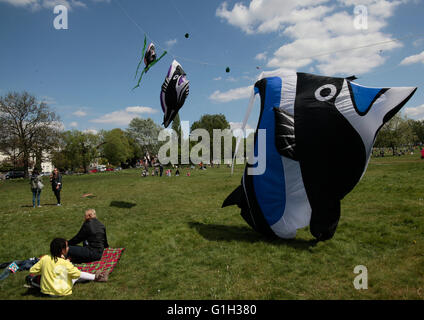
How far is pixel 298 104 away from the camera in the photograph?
7.23 meters

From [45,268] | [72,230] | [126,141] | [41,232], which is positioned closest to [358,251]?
[45,268]

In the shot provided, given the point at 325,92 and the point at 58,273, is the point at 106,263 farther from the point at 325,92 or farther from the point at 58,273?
the point at 325,92

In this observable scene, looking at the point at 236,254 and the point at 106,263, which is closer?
the point at 106,263

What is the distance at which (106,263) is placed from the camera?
6602 mm

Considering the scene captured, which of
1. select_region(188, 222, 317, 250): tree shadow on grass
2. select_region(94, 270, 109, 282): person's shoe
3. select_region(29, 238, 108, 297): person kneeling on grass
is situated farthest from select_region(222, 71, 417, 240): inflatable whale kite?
select_region(29, 238, 108, 297): person kneeling on grass

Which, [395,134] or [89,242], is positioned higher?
[395,134]

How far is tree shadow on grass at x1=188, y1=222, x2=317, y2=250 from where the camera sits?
7574mm

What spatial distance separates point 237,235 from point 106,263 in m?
4.11

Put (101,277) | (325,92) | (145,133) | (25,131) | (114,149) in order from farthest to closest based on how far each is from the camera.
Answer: (145,133) → (114,149) → (25,131) → (325,92) → (101,277)

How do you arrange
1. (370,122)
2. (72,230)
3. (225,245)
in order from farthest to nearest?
(72,230), (225,245), (370,122)

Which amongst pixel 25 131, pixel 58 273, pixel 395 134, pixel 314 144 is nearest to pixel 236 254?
pixel 314 144

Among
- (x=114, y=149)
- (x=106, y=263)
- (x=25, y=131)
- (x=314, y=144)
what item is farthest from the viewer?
(x=114, y=149)
